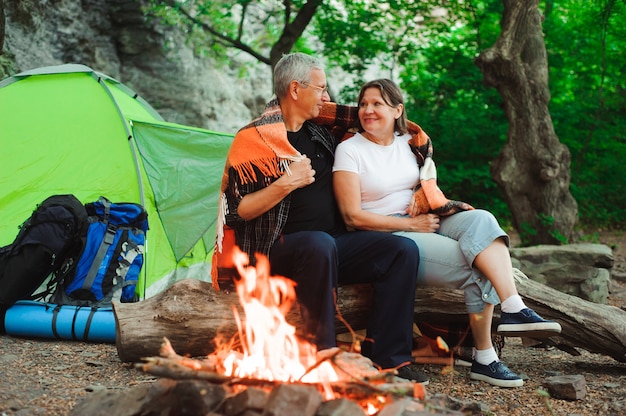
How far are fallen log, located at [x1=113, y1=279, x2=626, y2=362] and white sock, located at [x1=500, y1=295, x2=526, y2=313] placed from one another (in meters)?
0.34

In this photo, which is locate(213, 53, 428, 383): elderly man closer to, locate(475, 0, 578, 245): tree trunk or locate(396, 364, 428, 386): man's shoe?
locate(396, 364, 428, 386): man's shoe

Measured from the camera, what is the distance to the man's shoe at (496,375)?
130 inches

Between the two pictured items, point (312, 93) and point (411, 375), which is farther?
point (312, 93)

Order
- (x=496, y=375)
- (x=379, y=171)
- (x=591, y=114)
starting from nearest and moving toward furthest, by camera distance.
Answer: (x=496, y=375), (x=379, y=171), (x=591, y=114)

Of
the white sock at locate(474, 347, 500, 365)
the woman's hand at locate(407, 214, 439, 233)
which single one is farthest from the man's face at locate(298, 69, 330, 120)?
the white sock at locate(474, 347, 500, 365)

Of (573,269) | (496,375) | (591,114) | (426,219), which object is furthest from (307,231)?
(591,114)

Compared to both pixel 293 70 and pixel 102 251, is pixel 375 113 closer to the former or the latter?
pixel 293 70

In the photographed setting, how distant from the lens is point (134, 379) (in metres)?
3.25

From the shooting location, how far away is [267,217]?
10.8ft

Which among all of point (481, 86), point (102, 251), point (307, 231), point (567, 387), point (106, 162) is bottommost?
point (567, 387)

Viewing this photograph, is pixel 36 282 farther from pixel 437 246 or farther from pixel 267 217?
pixel 437 246

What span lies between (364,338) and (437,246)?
1.99ft

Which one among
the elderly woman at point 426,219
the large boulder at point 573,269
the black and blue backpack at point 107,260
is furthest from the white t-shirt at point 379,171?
the large boulder at point 573,269

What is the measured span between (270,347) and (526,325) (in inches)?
49.2
